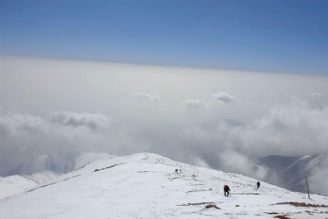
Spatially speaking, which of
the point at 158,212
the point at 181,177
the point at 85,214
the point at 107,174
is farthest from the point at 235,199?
the point at 107,174

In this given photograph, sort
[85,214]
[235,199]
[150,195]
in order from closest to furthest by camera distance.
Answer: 1. [85,214]
2. [235,199]
3. [150,195]

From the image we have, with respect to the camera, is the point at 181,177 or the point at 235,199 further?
the point at 181,177

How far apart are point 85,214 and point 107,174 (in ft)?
105

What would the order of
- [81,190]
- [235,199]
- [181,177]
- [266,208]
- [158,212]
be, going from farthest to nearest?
[181,177] < [81,190] < [235,199] < [158,212] < [266,208]

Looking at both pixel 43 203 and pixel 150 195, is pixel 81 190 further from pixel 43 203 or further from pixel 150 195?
pixel 150 195

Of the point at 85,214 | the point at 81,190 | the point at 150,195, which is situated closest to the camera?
the point at 85,214

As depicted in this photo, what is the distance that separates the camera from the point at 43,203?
5159 centimetres

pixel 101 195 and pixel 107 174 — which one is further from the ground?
pixel 107 174

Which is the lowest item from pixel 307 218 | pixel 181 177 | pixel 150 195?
pixel 307 218

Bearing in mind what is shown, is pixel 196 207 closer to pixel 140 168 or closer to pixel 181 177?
pixel 181 177

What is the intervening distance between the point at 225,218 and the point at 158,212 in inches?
333

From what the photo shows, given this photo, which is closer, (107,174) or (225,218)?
(225,218)

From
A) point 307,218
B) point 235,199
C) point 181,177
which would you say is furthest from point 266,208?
point 181,177

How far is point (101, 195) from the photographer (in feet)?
171
